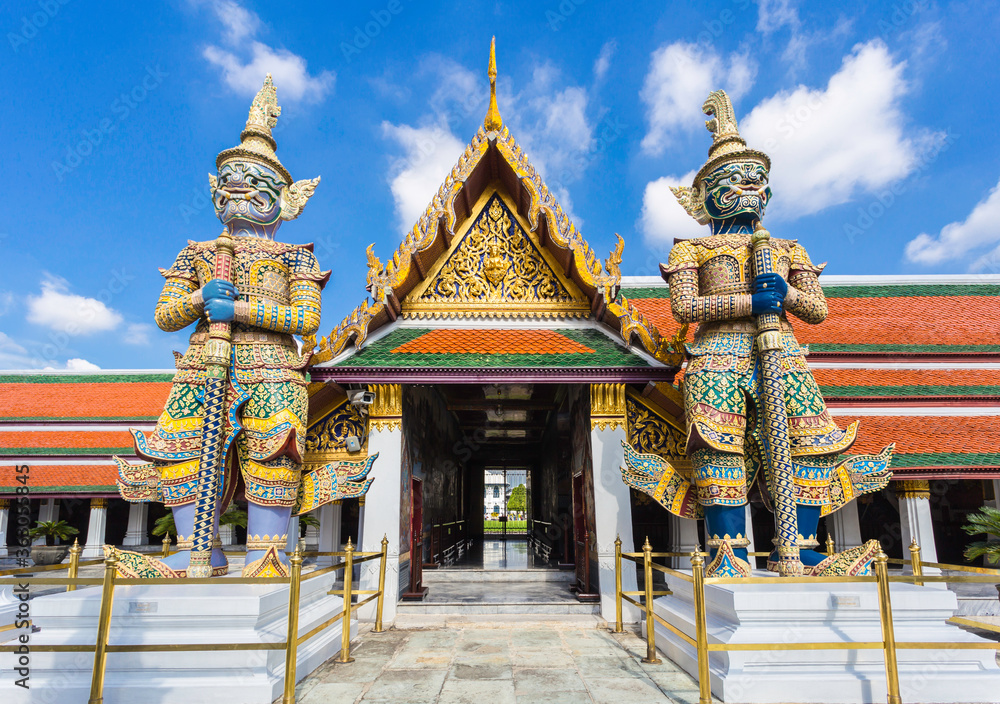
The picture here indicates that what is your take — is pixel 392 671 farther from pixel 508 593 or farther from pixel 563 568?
pixel 563 568

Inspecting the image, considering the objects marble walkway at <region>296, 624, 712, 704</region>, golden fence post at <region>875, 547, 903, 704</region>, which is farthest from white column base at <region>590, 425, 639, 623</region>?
golden fence post at <region>875, 547, 903, 704</region>

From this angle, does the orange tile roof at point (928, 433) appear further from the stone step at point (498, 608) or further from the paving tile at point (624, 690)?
the paving tile at point (624, 690)

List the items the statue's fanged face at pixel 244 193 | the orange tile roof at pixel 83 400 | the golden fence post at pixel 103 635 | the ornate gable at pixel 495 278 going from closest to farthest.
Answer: the golden fence post at pixel 103 635, the statue's fanged face at pixel 244 193, the ornate gable at pixel 495 278, the orange tile roof at pixel 83 400

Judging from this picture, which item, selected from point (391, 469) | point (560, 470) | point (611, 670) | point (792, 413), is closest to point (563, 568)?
point (560, 470)

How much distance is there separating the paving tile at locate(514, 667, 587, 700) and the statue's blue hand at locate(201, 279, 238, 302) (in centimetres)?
386

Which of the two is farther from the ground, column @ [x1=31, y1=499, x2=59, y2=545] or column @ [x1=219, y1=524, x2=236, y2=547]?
column @ [x1=31, y1=499, x2=59, y2=545]

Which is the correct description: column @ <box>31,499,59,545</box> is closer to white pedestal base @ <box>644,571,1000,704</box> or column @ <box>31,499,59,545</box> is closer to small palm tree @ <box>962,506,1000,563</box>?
white pedestal base @ <box>644,571,1000,704</box>

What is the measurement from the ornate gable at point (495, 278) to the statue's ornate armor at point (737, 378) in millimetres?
2160

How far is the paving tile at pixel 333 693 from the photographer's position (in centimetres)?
372

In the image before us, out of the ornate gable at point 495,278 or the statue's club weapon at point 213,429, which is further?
the ornate gable at point 495,278

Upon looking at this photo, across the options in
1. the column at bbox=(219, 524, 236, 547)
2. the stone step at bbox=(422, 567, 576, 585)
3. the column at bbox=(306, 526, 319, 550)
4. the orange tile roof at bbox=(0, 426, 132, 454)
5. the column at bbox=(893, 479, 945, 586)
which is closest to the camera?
the column at bbox=(893, 479, 945, 586)

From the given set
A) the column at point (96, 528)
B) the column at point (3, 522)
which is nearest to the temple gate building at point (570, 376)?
the column at point (96, 528)

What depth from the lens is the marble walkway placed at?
12.5ft

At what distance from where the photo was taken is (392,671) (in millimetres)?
4402
